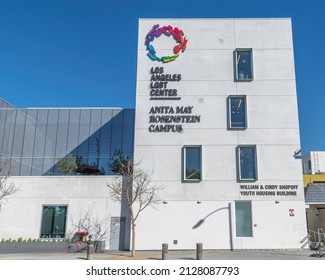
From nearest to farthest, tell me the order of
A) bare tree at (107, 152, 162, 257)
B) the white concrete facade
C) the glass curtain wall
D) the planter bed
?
the planter bed, bare tree at (107, 152, 162, 257), the glass curtain wall, the white concrete facade

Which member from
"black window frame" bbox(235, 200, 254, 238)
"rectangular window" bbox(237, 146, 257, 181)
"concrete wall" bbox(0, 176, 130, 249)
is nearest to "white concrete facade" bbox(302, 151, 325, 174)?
"rectangular window" bbox(237, 146, 257, 181)

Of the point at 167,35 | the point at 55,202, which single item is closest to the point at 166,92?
the point at 167,35

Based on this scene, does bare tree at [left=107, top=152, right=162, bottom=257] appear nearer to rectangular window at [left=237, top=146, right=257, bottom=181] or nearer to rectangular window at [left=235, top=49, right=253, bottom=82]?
rectangular window at [left=237, top=146, right=257, bottom=181]

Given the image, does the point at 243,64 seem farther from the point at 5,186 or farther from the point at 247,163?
the point at 5,186

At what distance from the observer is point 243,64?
79.1 feet

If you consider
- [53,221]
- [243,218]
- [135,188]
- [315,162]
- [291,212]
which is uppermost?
[315,162]

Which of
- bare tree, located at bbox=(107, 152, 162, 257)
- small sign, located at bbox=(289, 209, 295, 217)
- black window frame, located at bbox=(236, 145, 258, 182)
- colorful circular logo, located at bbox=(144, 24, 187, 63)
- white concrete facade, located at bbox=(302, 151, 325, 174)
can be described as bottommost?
small sign, located at bbox=(289, 209, 295, 217)

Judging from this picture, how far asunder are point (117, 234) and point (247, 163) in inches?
397

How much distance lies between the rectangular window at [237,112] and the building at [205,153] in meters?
0.07

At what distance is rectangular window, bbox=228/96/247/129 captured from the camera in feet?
75.6

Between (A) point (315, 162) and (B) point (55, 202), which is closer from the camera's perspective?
(B) point (55, 202)

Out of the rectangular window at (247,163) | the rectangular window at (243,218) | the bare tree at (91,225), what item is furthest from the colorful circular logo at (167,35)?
the bare tree at (91,225)

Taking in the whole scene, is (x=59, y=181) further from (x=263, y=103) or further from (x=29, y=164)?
(x=263, y=103)

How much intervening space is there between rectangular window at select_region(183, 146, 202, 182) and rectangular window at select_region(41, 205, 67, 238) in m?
8.74
